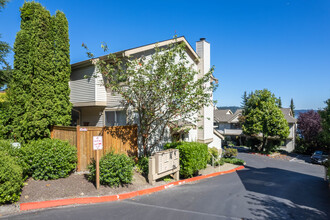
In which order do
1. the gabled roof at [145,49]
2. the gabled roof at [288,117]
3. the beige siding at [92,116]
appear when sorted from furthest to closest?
the gabled roof at [288,117]
the beige siding at [92,116]
the gabled roof at [145,49]

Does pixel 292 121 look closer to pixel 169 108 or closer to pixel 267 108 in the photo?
pixel 267 108

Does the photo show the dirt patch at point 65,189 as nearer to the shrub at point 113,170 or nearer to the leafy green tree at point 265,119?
the shrub at point 113,170

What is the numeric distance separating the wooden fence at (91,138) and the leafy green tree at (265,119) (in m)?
26.9

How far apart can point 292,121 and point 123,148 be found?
3758 centimetres

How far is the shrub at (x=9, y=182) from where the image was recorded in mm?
6453

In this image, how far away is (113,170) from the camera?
8.88 meters

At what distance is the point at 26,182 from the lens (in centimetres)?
802

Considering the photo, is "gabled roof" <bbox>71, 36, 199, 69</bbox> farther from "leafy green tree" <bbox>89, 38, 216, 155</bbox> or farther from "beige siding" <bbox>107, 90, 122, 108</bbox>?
"beige siding" <bbox>107, 90, 122, 108</bbox>

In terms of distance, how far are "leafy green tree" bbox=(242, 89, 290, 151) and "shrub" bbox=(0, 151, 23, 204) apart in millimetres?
32882

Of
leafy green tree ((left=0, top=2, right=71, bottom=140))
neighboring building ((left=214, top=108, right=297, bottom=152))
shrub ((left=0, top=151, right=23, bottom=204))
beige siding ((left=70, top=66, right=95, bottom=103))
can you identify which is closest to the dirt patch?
shrub ((left=0, top=151, right=23, bottom=204))

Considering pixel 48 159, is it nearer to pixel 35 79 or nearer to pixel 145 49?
pixel 35 79

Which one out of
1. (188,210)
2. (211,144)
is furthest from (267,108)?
(188,210)

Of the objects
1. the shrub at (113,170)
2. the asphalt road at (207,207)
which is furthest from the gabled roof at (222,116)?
the shrub at (113,170)

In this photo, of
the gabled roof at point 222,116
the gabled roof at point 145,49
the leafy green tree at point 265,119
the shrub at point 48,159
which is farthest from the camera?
the gabled roof at point 222,116
